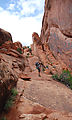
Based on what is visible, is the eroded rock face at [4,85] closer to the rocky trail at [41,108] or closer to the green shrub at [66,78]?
the rocky trail at [41,108]

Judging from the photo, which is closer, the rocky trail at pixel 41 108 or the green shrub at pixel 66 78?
the rocky trail at pixel 41 108

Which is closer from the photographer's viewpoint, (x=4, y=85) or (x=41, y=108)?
(x=4, y=85)

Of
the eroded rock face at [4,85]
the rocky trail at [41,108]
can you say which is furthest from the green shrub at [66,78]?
the eroded rock face at [4,85]

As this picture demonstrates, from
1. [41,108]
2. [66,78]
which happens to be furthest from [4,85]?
[66,78]

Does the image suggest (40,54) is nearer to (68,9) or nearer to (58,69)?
(58,69)

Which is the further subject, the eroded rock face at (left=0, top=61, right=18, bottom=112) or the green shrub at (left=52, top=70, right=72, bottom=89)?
the green shrub at (left=52, top=70, right=72, bottom=89)

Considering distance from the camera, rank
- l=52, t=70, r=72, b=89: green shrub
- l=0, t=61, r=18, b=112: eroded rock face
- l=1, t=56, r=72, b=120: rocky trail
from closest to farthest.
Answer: l=0, t=61, r=18, b=112: eroded rock face < l=1, t=56, r=72, b=120: rocky trail < l=52, t=70, r=72, b=89: green shrub

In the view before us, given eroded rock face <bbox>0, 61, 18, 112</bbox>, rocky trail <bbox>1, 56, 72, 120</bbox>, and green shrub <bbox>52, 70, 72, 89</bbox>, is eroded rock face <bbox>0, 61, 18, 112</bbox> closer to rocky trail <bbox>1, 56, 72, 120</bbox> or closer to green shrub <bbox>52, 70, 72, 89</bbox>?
rocky trail <bbox>1, 56, 72, 120</bbox>

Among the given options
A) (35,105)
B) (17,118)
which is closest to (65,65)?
(35,105)

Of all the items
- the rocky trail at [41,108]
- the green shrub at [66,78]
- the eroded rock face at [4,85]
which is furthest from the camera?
the green shrub at [66,78]

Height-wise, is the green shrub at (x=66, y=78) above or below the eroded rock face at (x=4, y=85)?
below

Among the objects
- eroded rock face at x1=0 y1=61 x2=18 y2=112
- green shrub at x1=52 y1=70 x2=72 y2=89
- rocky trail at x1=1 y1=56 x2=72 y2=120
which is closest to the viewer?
eroded rock face at x1=0 y1=61 x2=18 y2=112

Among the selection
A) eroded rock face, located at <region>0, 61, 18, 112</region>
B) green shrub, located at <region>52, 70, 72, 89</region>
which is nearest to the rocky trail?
eroded rock face, located at <region>0, 61, 18, 112</region>

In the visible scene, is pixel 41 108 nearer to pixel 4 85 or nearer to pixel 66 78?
pixel 4 85
